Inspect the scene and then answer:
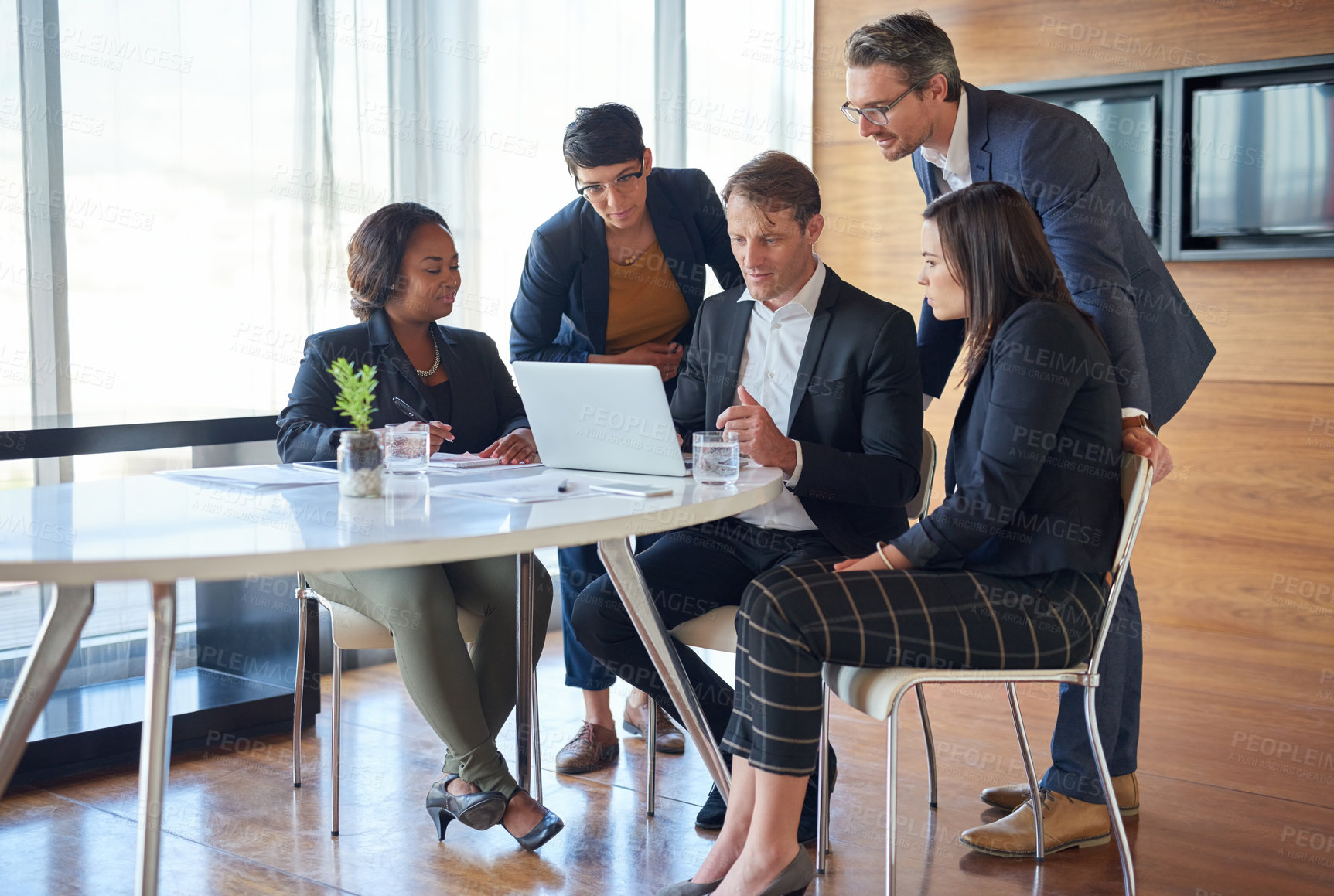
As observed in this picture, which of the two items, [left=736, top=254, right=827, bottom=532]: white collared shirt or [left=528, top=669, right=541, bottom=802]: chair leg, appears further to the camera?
[left=528, top=669, right=541, bottom=802]: chair leg

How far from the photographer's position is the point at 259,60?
10.5ft

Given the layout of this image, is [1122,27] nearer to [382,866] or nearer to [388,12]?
[388,12]

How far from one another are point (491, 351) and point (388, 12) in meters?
1.37

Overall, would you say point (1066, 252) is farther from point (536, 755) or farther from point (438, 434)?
point (536, 755)

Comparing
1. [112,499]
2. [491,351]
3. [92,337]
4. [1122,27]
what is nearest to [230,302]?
[92,337]

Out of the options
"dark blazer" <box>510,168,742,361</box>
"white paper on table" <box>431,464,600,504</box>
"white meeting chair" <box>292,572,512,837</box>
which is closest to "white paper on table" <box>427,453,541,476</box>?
"white paper on table" <box>431,464,600,504</box>

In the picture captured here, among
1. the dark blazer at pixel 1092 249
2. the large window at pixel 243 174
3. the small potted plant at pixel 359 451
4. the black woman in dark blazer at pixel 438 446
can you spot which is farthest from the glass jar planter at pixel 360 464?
the dark blazer at pixel 1092 249

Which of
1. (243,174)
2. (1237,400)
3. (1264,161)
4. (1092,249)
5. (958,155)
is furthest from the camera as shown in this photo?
(1237,400)

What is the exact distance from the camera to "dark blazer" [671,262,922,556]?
2096 millimetres

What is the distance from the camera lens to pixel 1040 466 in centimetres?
183

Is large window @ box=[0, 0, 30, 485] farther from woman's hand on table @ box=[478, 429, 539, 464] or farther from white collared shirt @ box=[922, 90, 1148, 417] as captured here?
white collared shirt @ box=[922, 90, 1148, 417]

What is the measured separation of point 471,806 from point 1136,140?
3391mm

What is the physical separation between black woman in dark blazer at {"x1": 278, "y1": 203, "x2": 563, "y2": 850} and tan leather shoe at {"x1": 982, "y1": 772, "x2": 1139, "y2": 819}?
932 mm

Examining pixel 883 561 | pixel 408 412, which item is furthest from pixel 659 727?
pixel 883 561
